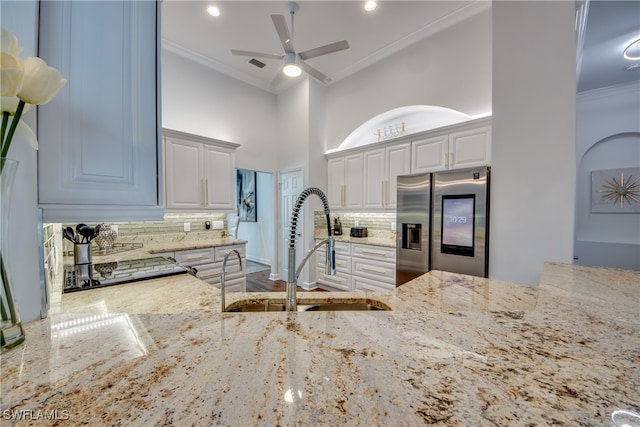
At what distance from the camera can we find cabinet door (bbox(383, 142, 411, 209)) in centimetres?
346

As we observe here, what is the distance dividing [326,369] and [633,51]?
4945 mm

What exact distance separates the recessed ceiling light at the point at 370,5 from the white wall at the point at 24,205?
3136 mm

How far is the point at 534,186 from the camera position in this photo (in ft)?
6.45

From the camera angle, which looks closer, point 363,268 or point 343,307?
point 343,307

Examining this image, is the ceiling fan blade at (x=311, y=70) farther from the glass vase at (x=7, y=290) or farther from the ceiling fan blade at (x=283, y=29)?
the glass vase at (x=7, y=290)

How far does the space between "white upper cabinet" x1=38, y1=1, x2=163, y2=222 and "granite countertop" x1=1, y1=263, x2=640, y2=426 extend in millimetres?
382

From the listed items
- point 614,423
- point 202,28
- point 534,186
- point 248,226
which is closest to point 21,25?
point 614,423

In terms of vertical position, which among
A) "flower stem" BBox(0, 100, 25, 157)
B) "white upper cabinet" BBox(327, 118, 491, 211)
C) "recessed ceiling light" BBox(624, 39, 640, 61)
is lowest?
"flower stem" BBox(0, 100, 25, 157)

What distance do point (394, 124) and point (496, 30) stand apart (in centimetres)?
199

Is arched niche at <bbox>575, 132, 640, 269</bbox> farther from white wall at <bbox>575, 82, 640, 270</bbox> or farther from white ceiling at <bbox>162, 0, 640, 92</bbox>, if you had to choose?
white ceiling at <bbox>162, 0, 640, 92</bbox>

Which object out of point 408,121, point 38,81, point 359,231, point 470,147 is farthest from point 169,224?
point 470,147

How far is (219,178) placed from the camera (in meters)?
3.68

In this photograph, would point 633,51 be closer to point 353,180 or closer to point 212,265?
point 353,180

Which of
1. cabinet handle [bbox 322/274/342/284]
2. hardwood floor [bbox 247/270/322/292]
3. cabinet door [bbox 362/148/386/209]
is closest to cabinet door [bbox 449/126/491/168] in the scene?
cabinet door [bbox 362/148/386/209]
